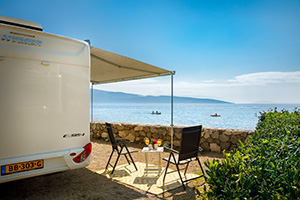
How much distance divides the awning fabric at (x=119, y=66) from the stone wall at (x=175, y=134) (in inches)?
69.0

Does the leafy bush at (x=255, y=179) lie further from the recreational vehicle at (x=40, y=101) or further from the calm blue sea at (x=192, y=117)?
the calm blue sea at (x=192, y=117)

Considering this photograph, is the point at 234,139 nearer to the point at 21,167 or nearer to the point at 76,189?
the point at 76,189

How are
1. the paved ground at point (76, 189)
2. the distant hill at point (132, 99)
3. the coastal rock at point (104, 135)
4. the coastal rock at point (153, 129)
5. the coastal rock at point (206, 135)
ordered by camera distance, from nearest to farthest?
1. the paved ground at point (76, 189)
2. the coastal rock at point (206, 135)
3. the coastal rock at point (153, 129)
4. the coastal rock at point (104, 135)
5. the distant hill at point (132, 99)

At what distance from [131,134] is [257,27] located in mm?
9683

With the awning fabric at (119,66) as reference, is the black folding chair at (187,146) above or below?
below

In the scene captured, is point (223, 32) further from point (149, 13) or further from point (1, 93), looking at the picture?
point (1, 93)

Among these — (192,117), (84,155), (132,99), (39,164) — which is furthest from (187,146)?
(132,99)

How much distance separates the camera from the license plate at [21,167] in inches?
89.7

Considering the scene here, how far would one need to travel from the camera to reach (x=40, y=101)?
100 inches

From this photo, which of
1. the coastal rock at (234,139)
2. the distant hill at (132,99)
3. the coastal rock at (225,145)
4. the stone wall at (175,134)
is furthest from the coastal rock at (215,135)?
the distant hill at (132,99)

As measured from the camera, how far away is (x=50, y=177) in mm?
3637

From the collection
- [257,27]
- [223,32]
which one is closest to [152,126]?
[223,32]

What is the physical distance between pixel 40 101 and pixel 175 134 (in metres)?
4.18

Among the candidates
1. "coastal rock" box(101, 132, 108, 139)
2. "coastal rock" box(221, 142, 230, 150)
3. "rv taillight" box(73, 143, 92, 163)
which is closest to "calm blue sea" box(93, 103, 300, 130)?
"coastal rock" box(221, 142, 230, 150)
